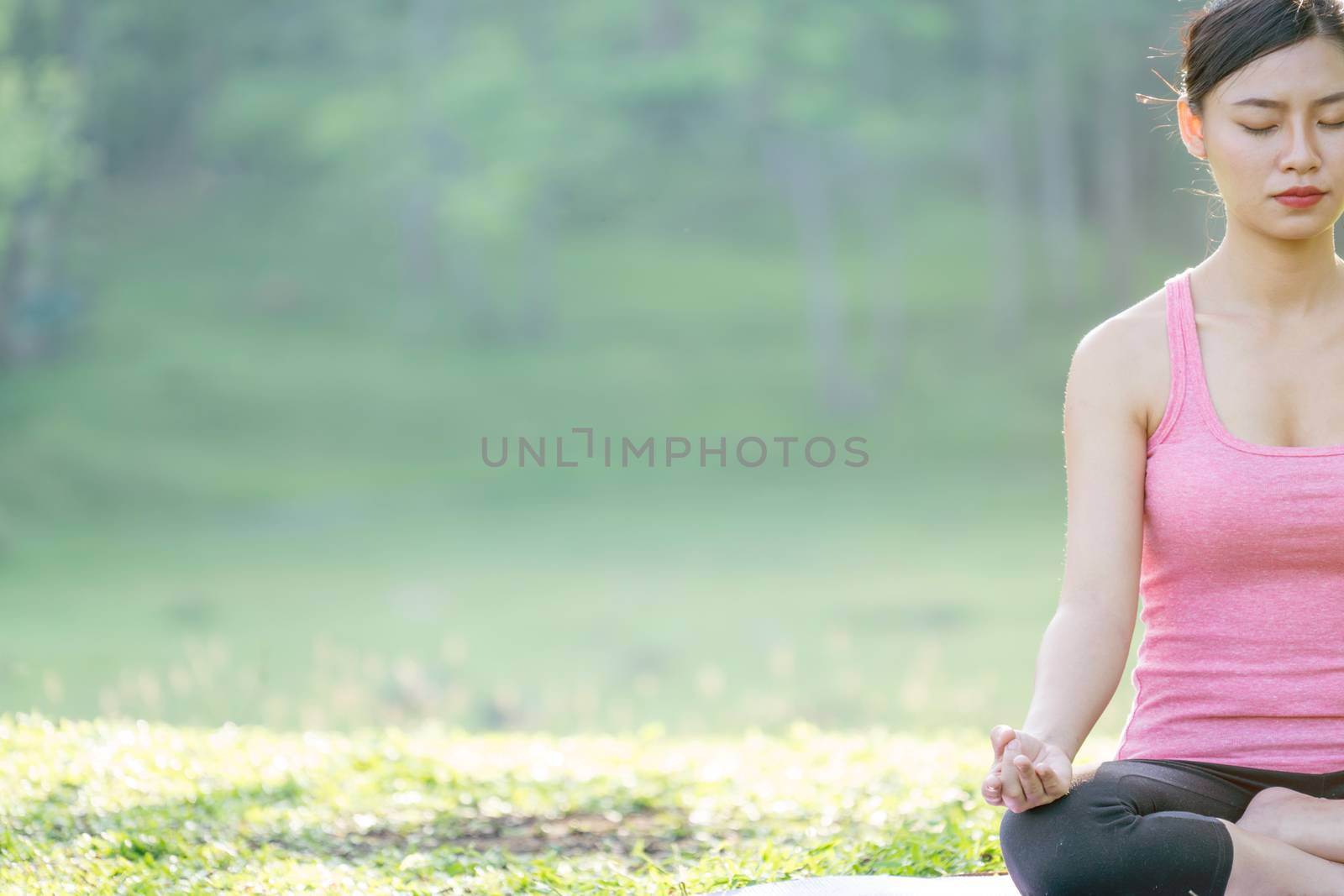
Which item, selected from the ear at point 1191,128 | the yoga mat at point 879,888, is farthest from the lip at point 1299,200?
the yoga mat at point 879,888

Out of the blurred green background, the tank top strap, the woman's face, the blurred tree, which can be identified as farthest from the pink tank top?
the blurred tree

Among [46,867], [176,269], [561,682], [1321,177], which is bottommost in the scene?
[561,682]

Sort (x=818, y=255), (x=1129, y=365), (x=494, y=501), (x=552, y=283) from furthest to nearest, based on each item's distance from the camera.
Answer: (x=818, y=255) → (x=552, y=283) → (x=494, y=501) → (x=1129, y=365)

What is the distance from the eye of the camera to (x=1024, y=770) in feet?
4.65

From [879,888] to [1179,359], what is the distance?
0.70 metres

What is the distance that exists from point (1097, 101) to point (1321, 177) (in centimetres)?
1333

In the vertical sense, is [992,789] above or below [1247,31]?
below

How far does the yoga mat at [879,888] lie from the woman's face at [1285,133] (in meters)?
0.83

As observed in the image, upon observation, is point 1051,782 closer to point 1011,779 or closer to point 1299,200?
point 1011,779

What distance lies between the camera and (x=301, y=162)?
1466 cm

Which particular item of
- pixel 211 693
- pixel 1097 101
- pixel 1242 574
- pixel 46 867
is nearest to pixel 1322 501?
pixel 1242 574

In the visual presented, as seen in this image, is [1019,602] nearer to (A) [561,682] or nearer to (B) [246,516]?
(A) [561,682]

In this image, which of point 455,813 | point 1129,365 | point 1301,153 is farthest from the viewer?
point 455,813

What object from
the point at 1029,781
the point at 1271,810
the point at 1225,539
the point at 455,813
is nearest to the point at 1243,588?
the point at 1225,539
